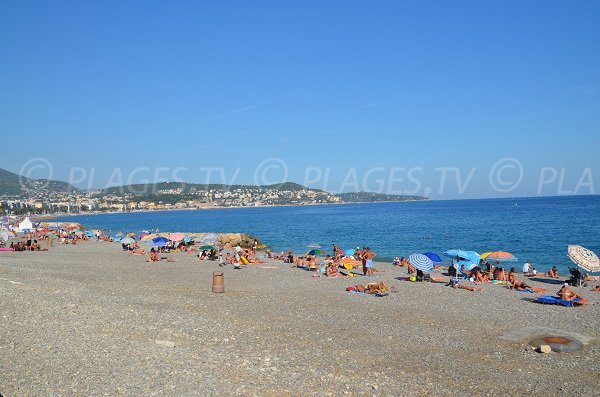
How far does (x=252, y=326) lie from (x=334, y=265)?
14.0 meters

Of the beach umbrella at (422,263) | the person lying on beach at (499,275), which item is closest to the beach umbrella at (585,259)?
the person lying on beach at (499,275)

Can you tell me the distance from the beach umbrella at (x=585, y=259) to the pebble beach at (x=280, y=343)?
3.35 metres

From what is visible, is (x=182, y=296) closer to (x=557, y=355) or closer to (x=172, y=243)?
(x=557, y=355)

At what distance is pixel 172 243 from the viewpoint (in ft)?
133

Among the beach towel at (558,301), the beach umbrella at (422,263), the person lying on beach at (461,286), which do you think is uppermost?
the beach umbrella at (422,263)

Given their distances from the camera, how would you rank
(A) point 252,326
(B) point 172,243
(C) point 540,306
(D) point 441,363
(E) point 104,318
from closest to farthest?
(D) point 441,363 → (E) point 104,318 → (A) point 252,326 → (C) point 540,306 → (B) point 172,243

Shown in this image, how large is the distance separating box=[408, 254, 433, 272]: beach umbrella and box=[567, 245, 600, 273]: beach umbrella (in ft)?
20.6

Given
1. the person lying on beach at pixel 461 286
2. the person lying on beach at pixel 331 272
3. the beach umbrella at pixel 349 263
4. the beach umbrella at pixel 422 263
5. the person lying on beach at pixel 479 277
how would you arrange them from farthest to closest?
the beach umbrella at pixel 349 263, the person lying on beach at pixel 331 272, the person lying on beach at pixel 479 277, the beach umbrella at pixel 422 263, the person lying on beach at pixel 461 286

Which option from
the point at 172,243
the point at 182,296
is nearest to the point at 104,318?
the point at 182,296

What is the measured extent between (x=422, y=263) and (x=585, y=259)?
7.19m

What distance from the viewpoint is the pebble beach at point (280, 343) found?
7859 mm

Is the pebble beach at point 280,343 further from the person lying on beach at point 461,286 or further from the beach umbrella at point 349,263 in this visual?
the beach umbrella at point 349,263

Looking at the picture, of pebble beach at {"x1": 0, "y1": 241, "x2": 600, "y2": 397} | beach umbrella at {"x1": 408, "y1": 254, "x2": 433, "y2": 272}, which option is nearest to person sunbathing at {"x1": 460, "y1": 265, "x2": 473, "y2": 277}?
beach umbrella at {"x1": 408, "y1": 254, "x2": 433, "y2": 272}

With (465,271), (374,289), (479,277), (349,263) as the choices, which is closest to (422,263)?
(479,277)
